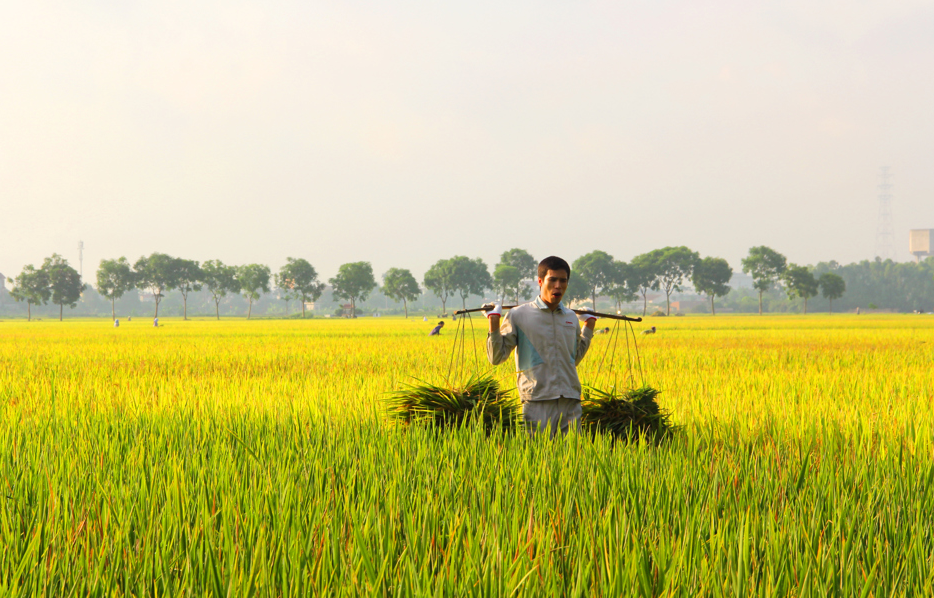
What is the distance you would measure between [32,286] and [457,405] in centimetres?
9456

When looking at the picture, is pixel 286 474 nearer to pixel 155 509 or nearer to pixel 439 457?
pixel 155 509

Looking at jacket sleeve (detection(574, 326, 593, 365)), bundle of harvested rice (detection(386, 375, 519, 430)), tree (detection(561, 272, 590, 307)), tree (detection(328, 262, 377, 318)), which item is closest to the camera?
jacket sleeve (detection(574, 326, 593, 365))

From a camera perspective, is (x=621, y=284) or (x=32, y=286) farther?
(x=621, y=284)

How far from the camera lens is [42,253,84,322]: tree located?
7838cm

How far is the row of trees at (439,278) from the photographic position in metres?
80.6

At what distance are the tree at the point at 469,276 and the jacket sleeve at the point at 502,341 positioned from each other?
94.8m

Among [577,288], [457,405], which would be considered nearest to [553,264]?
[457,405]

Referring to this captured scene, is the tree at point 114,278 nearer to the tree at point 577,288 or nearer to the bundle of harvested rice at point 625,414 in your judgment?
the tree at point 577,288

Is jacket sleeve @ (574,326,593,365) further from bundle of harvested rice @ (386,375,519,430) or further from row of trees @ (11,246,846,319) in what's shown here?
row of trees @ (11,246,846,319)

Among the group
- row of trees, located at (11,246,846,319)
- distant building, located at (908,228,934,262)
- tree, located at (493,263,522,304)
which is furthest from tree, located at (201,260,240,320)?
distant building, located at (908,228,934,262)

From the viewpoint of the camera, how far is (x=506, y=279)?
9912 cm

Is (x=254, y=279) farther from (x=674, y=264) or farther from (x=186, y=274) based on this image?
(x=674, y=264)

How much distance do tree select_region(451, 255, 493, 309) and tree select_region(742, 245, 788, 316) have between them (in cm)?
4232

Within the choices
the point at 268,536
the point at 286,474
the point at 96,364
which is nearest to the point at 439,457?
the point at 286,474
